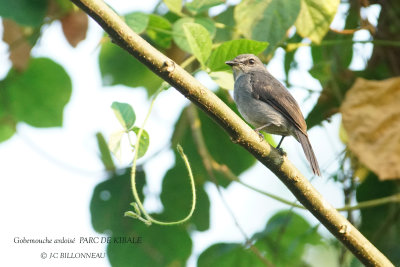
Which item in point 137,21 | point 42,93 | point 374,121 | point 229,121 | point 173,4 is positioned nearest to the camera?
point 229,121

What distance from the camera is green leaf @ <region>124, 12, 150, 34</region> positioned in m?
2.52

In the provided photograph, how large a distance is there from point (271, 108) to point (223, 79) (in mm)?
1001

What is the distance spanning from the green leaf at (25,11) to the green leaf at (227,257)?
68.9 inches

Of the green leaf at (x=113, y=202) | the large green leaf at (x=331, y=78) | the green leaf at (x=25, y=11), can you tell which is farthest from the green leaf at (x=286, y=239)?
the green leaf at (x=25, y=11)

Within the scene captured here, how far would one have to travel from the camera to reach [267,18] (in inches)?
103

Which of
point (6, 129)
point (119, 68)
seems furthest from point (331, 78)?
point (6, 129)

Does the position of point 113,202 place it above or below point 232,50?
below

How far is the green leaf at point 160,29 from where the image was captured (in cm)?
286

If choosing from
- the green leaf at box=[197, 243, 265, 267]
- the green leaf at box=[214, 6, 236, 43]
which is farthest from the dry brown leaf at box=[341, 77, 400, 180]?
the green leaf at box=[197, 243, 265, 267]

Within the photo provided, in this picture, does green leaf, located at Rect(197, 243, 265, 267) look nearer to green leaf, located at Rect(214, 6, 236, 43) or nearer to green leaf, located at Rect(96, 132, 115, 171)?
green leaf, located at Rect(96, 132, 115, 171)

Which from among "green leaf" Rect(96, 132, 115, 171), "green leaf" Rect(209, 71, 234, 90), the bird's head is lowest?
"green leaf" Rect(96, 132, 115, 171)

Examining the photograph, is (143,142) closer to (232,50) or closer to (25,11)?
(232,50)

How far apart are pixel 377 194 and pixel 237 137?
5.50 feet

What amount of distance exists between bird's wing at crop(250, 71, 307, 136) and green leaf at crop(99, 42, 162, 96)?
29.3 inches
